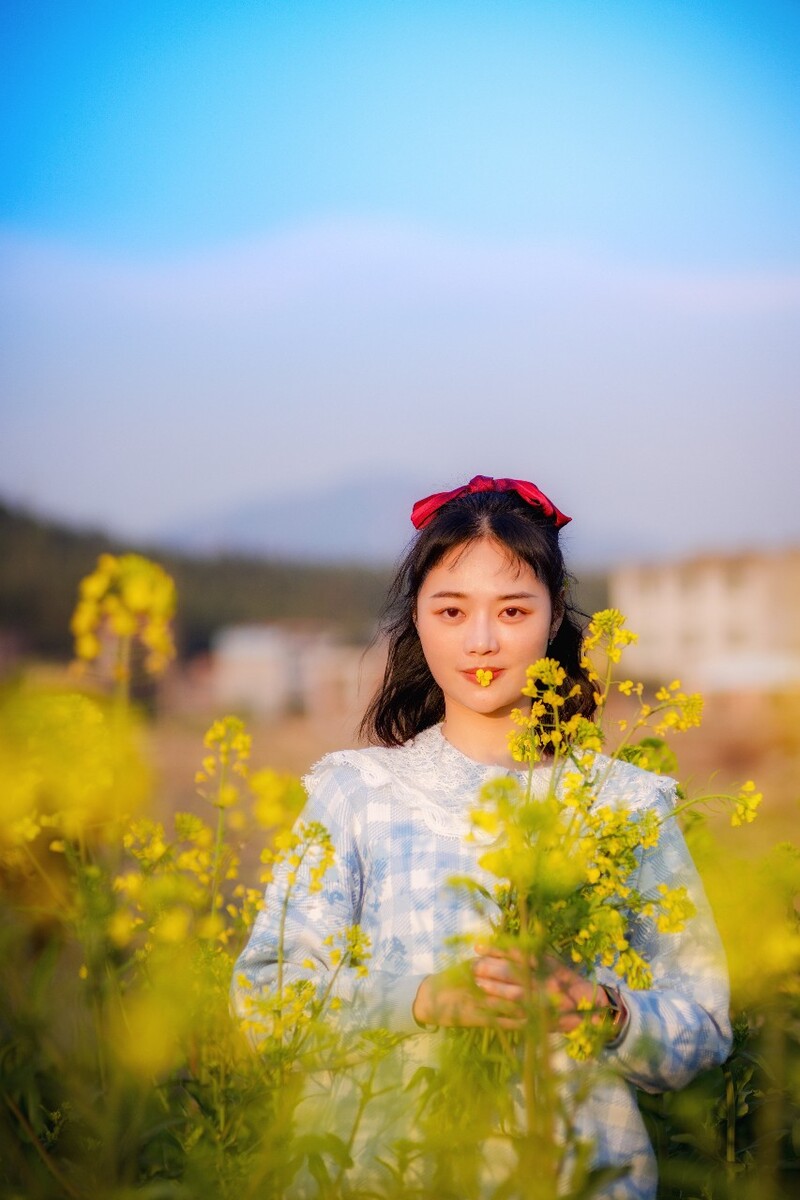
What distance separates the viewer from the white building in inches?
527

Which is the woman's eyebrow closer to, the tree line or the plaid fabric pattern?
the plaid fabric pattern

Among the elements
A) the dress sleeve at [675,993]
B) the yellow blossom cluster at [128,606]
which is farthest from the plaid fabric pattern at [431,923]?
the yellow blossom cluster at [128,606]

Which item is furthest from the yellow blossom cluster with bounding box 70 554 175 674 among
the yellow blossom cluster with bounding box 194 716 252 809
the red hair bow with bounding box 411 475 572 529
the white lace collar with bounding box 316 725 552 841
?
the red hair bow with bounding box 411 475 572 529

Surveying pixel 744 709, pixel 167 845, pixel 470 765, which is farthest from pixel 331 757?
pixel 744 709

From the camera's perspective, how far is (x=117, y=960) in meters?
1.59

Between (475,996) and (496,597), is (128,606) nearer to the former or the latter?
(475,996)

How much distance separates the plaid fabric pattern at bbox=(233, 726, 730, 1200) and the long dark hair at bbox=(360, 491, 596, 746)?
0.28 m

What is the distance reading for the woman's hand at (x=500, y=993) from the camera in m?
1.31

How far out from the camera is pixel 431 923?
193 centimetres

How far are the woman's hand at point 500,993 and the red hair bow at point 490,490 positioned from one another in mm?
1000

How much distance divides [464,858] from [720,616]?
1426cm

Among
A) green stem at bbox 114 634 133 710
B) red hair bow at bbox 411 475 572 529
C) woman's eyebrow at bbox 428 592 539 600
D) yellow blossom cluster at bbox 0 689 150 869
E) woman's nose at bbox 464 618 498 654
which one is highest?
Answer: red hair bow at bbox 411 475 572 529

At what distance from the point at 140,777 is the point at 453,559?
2.73ft

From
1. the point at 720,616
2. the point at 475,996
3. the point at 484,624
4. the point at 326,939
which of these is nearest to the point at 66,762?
the point at 326,939
